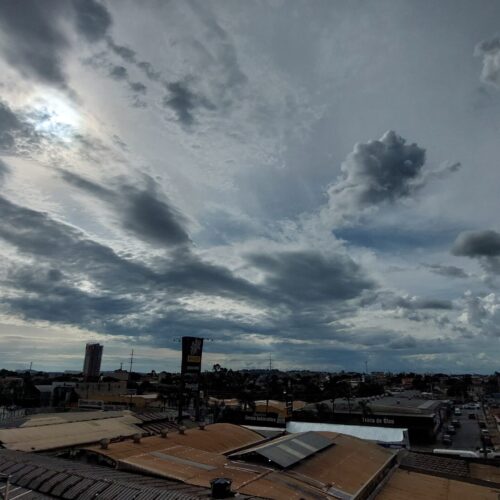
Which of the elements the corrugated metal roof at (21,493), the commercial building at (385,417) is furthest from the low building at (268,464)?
the commercial building at (385,417)

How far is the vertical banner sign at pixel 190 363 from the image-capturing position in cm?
7781

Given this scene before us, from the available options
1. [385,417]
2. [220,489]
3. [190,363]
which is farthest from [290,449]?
[385,417]

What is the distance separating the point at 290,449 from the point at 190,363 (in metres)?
39.5

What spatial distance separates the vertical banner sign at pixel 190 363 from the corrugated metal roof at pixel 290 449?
33018 mm

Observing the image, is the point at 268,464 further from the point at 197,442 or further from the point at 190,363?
the point at 190,363

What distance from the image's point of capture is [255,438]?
198 feet

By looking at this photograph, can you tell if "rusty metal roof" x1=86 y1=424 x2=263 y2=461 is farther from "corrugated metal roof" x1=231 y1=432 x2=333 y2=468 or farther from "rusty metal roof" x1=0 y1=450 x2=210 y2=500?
"corrugated metal roof" x1=231 y1=432 x2=333 y2=468

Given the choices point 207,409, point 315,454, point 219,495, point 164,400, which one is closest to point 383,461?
point 315,454

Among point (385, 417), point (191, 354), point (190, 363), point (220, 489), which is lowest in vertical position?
point (220, 489)

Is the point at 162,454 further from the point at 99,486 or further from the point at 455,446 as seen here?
the point at 455,446

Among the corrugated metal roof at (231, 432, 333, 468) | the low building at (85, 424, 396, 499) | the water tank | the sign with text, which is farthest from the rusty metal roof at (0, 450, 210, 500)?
the sign with text

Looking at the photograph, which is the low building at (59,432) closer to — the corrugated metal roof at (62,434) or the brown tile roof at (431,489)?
the corrugated metal roof at (62,434)

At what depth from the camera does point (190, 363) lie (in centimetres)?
7875

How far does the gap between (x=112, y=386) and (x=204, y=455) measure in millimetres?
136583
